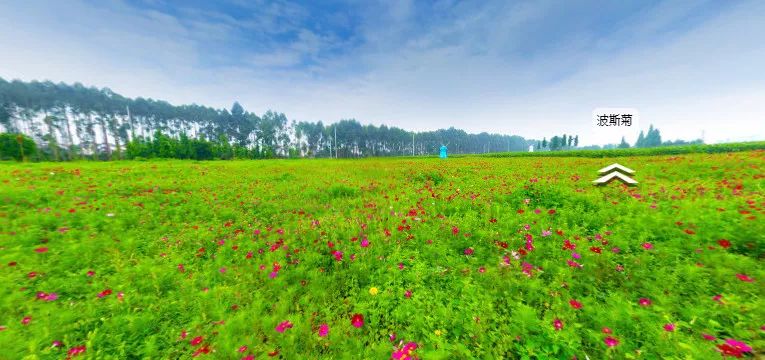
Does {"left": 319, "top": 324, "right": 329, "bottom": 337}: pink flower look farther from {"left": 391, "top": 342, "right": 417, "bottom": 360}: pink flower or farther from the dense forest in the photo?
the dense forest

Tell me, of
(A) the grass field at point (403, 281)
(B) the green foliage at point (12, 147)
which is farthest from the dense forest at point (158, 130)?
(A) the grass field at point (403, 281)

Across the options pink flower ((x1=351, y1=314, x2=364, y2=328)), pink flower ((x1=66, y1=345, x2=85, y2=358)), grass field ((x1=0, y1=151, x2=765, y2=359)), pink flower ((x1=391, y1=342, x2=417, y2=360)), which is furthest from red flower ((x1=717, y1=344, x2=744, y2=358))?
pink flower ((x1=66, y1=345, x2=85, y2=358))

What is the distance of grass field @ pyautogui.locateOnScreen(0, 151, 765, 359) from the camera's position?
2.63 m

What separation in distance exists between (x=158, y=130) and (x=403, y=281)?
239 feet

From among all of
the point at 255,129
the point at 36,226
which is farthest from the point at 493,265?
the point at 255,129

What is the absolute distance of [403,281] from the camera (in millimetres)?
3762

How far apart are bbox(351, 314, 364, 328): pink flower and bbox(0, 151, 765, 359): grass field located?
0.02m

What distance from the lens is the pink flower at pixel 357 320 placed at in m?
2.98

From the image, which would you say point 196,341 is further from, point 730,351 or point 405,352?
point 730,351

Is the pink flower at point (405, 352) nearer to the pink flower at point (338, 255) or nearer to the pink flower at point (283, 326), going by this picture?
the pink flower at point (283, 326)

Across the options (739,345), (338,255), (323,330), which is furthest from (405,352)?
(739,345)

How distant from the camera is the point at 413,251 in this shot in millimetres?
4430

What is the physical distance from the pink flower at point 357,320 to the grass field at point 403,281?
0.02 meters

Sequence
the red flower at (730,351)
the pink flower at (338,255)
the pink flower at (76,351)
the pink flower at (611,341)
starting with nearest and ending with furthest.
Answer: the red flower at (730,351) < the pink flower at (611,341) < the pink flower at (76,351) < the pink flower at (338,255)
